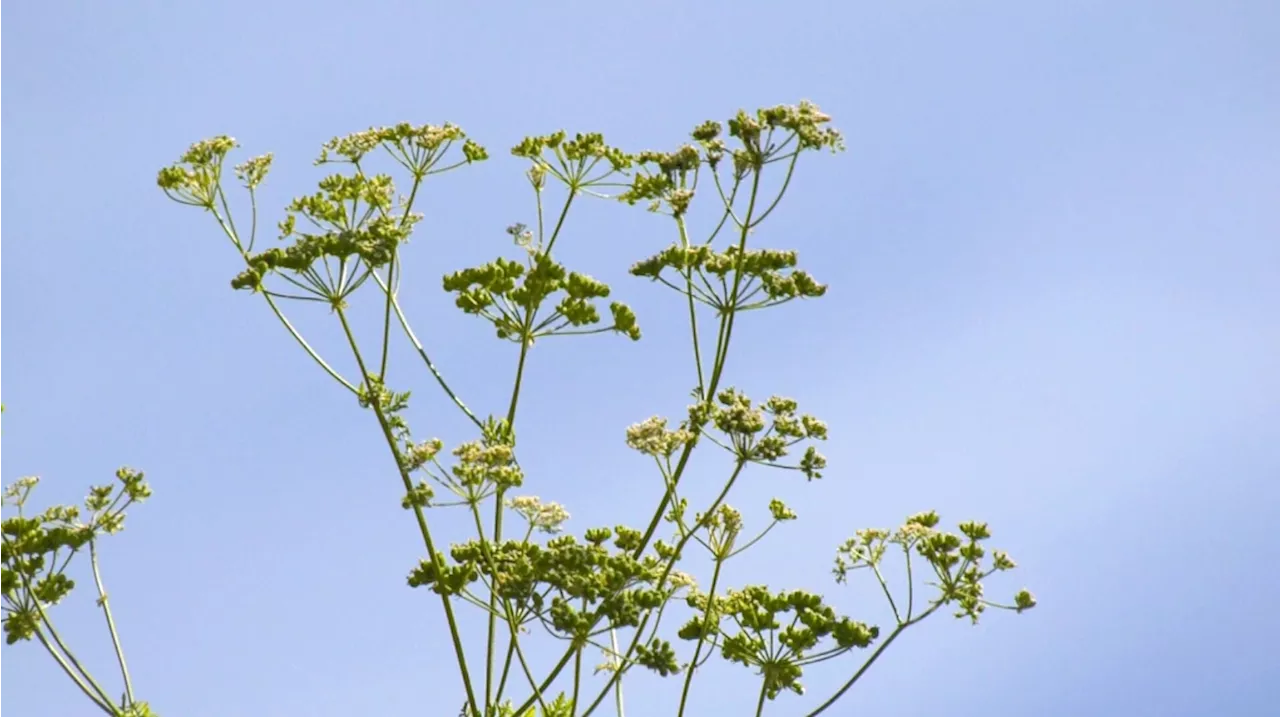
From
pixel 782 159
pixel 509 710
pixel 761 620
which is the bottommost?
pixel 509 710

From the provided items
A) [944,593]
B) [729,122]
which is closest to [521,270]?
[729,122]

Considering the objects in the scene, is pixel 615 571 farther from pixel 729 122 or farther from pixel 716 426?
pixel 729 122

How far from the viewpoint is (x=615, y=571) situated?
985cm

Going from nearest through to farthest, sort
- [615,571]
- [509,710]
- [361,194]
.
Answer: [615,571]
[509,710]
[361,194]

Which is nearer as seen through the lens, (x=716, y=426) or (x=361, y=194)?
(x=716, y=426)

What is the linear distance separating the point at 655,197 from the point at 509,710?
13.2ft

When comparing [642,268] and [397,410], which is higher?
[642,268]

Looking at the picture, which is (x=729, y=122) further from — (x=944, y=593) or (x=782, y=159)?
(x=944, y=593)

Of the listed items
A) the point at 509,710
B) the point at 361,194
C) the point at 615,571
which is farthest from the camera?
the point at 361,194

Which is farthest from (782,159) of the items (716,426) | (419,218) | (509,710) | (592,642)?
(509,710)

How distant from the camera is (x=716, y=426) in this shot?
33.6 feet

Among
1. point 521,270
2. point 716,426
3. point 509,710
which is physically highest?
point 521,270

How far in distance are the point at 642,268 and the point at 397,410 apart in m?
2.11

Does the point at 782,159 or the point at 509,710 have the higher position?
the point at 782,159
